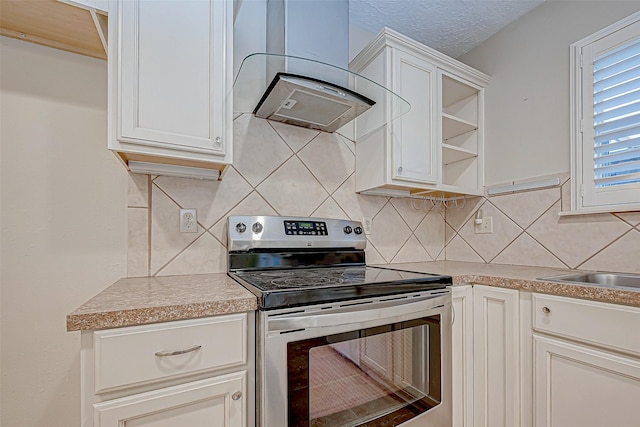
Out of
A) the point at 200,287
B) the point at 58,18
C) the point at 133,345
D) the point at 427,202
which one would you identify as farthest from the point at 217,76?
the point at 427,202

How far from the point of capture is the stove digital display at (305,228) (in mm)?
1504

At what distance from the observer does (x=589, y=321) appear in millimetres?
1062

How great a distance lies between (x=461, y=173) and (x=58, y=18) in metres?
2.25

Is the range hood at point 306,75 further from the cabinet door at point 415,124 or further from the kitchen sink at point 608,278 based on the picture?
the kitchen sink at point 608,278

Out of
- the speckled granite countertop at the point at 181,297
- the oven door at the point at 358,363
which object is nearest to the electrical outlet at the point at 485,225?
the speckled granite countertop at the point at 181,297

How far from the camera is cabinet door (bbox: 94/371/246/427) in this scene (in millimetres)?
744

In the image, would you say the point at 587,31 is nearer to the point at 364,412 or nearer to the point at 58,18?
the point at 364,412

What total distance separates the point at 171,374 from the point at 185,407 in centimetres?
11

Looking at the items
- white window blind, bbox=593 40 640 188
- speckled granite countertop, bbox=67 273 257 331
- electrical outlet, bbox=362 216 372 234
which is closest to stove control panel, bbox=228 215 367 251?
electrical outlet, bbox=362 216 372 234

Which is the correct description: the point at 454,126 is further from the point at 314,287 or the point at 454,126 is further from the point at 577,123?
the point at 314,287

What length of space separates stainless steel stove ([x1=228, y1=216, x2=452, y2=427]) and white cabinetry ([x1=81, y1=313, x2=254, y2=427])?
0.07 meters

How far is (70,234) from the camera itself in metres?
1.20

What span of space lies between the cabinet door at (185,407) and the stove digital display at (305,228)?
0.73 meters

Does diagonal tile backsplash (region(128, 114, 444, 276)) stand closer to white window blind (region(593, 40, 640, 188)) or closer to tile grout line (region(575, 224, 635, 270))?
tile grout line (region(575, 224, 635, 270))
